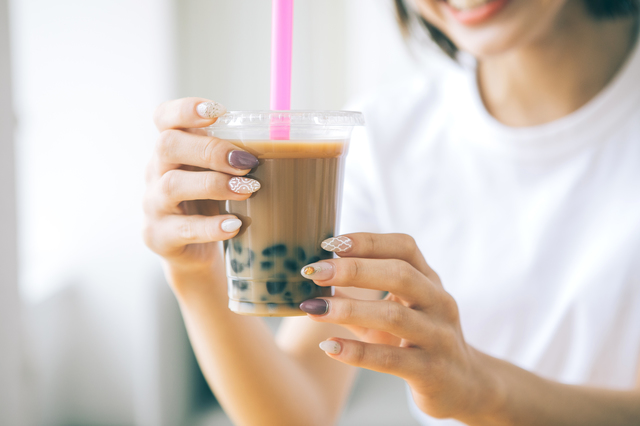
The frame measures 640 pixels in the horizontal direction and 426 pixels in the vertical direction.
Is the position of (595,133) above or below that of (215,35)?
below

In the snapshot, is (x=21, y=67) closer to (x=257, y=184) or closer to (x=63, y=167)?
(x=63, y=167)

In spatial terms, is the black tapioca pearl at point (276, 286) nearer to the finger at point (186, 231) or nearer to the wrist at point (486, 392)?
the finger at point (186, 231)

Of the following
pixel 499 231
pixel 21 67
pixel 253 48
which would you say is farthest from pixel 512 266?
pixel 253 48

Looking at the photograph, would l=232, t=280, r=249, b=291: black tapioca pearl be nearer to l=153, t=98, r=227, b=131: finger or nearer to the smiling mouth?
l=153, t=98, r=227, b=131: finger

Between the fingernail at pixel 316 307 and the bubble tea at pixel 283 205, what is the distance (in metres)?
0.02

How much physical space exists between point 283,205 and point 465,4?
760 millimetres

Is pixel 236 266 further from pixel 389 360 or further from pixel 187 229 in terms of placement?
pixel 389 360

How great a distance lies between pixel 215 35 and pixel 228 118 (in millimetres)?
3110

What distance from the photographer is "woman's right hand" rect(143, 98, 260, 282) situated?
68 cm

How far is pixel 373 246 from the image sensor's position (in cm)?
70

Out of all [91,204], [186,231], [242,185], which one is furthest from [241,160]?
[91,204]

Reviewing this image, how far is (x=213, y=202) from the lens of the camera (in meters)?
0.83

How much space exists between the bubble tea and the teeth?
62 centimetres

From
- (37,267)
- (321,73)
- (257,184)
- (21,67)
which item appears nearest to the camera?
(257,184)
